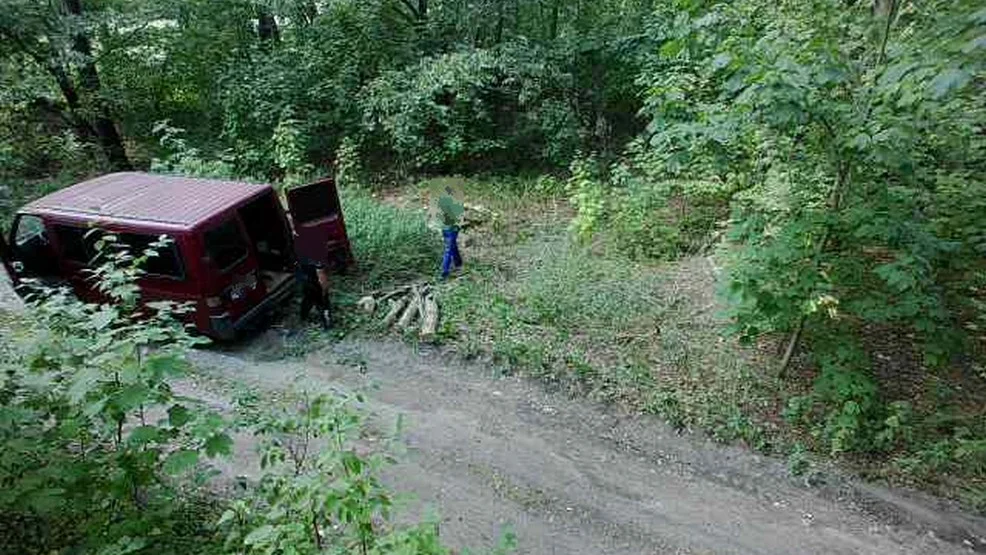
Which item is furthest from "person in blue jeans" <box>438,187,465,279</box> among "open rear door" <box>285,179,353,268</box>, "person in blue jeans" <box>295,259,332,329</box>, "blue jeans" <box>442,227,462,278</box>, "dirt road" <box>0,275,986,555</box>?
"dirt road" <box>0,275,986,555</box>

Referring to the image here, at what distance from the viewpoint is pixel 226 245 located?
782cm

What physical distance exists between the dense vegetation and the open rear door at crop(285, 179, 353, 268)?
64cm

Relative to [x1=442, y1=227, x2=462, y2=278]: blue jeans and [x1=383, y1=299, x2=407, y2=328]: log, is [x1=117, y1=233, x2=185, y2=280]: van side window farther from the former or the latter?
[x1=442, y1=227, x2=462, y2=278]: blue jeans

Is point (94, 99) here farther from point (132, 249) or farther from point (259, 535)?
point (259, 535)

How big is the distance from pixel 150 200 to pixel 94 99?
772 centimetres

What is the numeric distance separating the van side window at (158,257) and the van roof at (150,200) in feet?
0.70

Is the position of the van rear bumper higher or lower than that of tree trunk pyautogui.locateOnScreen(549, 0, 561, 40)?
lower

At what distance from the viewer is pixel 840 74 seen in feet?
16.8

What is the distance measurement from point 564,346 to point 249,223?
468 cm

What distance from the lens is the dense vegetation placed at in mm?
5691

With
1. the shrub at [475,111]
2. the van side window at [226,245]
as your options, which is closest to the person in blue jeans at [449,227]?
the van side window at [226,245]

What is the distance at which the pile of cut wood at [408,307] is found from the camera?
27.1ft

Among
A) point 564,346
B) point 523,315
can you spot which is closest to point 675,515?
point 564,346

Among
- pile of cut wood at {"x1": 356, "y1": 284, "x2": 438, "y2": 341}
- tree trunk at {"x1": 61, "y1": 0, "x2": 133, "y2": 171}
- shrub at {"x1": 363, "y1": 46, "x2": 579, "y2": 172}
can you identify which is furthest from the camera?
tree trunk at {"x1": 61, "y1": 0, "x2": 133, "y2": 171}
